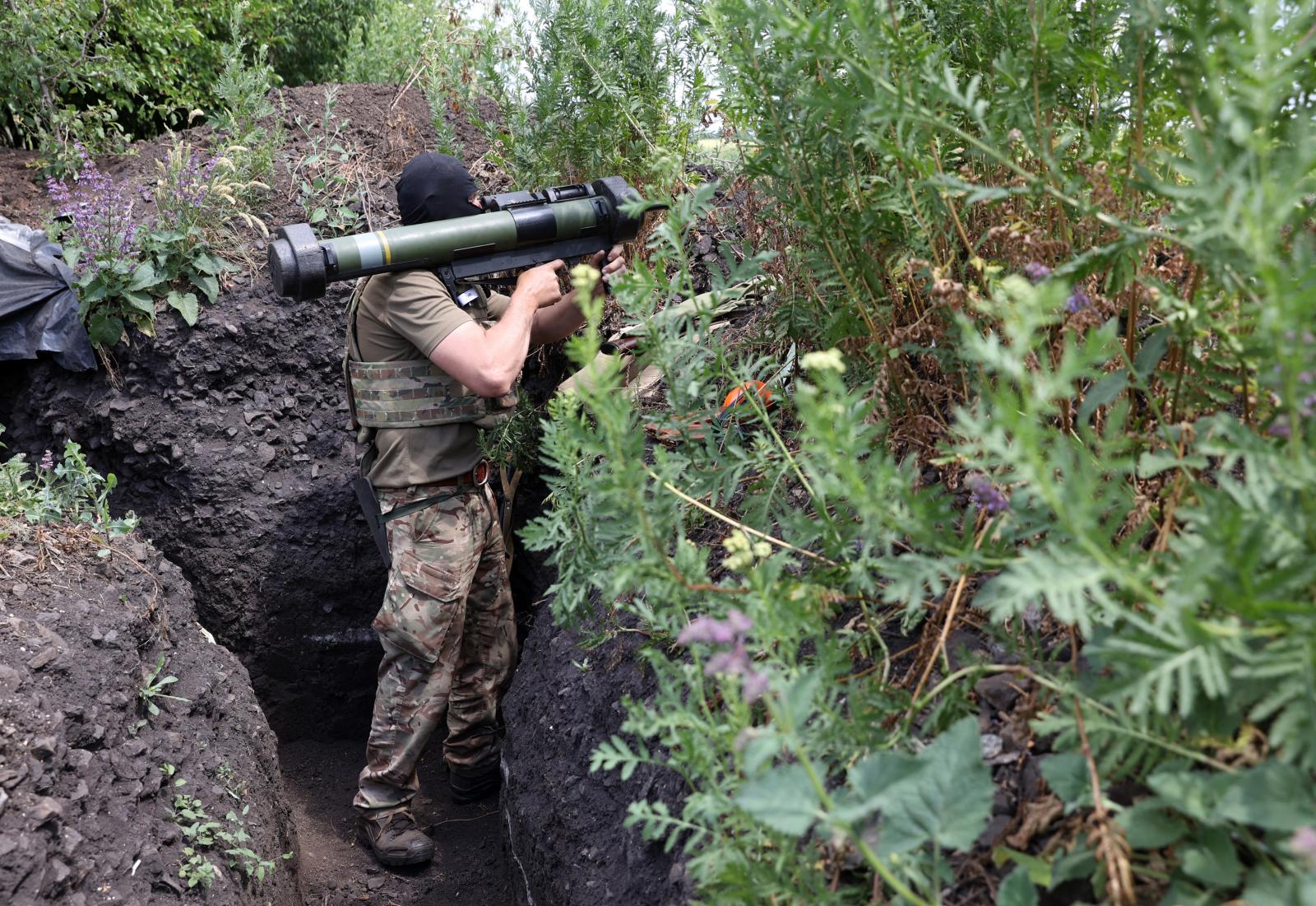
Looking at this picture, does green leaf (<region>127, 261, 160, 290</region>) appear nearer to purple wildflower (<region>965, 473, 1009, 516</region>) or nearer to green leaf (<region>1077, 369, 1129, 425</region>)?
purple wildflower (<region>965, 473, 1009, 516</region>)

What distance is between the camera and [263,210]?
485 centimetres

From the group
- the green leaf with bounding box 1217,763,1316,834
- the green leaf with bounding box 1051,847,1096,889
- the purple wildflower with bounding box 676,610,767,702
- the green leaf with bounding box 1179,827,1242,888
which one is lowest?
the green leaf with bounding box 1051,847,1096,889

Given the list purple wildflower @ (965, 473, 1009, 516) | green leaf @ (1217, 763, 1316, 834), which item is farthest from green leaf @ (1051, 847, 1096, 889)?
purple wildflower @ (965, 473, 1009, 516)

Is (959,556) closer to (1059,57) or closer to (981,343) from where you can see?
(981,343)

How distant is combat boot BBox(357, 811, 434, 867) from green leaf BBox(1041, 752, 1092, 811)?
3.06 metres

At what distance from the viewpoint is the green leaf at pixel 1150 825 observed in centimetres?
112

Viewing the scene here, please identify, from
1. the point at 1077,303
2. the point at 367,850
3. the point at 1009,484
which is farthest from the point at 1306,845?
the point at 367,850

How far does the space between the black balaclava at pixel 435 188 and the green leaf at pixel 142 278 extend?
5.26 feet

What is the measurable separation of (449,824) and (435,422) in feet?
5.47

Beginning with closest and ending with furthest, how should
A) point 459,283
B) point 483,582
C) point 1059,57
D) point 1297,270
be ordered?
point 1297,270 → point 1059,57 → point 459,283 → point 483,582

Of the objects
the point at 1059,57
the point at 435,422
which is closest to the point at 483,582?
the point at 435,422

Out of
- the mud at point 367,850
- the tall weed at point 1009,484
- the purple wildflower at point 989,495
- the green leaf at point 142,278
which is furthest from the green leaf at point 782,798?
the green leaf at point 142,278

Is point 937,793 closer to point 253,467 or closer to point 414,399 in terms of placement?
point 414,399

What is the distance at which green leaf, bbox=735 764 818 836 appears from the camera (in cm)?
108
